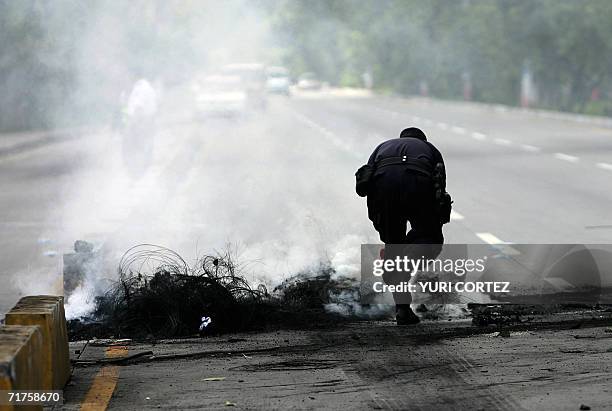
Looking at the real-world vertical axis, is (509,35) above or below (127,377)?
above

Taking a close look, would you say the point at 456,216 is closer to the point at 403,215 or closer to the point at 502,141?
the point at 403,215

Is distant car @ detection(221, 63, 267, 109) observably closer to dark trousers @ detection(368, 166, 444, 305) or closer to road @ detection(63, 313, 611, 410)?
dark trousers @ detection(368, 166, 444, 305)

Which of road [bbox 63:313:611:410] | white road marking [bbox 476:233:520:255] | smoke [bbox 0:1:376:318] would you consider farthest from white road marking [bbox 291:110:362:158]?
road [bbox 63:313:611:410]

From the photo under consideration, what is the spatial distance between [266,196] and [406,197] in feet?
26.8

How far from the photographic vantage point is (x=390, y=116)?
139ft

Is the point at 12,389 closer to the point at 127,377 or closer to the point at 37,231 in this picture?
the point at 127,377

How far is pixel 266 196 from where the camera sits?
608 inches

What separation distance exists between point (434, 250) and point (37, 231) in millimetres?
6478

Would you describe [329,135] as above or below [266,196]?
above

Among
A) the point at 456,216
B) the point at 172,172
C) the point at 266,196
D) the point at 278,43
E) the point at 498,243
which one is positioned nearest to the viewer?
the point at 498,243

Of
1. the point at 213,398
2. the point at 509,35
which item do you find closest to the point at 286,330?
the point at 213,398

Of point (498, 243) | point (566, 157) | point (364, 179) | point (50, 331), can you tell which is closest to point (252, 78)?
point (566, 157)

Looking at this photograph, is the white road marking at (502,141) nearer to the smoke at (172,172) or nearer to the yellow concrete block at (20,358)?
the smoke at (172,172)

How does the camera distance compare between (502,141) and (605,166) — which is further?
(502,141)
